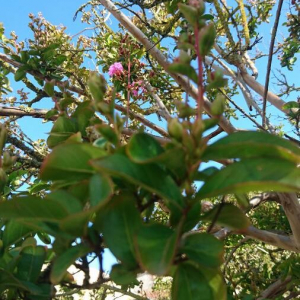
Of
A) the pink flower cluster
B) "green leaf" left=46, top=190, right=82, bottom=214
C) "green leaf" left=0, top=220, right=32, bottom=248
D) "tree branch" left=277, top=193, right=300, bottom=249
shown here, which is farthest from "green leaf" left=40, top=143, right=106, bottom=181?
the pink flower cluster

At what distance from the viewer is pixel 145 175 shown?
512 mm

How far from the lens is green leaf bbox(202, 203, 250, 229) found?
58 centimetres

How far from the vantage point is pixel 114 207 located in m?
0.54

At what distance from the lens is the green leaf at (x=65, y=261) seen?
0.52 meters

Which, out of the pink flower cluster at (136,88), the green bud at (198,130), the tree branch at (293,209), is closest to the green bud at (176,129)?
the green bud at (198,130)

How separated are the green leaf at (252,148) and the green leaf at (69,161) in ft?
0.50

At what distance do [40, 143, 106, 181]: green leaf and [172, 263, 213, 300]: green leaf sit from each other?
0.61 feet

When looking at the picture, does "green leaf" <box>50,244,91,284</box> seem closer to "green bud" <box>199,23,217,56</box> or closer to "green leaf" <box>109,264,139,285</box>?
"green leaf" <box>109,264,139,285</box>

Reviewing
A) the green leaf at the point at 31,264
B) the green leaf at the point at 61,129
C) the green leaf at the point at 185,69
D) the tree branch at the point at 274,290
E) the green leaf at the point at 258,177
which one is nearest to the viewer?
the green leaf at the point at 258,177

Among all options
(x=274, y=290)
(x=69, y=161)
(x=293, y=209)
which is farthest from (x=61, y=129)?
(x=274, y=290)

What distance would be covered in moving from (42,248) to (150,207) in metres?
0.22

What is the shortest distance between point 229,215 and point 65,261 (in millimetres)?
240

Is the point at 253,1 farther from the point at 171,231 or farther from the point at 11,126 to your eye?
the point at 171,231

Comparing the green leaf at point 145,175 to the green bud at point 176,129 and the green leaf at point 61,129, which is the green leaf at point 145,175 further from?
the green leaf at point 61,129
